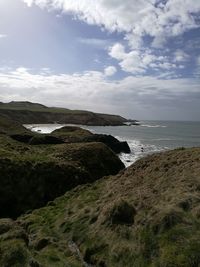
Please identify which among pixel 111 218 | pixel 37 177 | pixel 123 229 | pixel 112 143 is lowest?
pixel 112 143

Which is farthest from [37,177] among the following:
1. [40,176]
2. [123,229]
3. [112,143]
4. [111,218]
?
[112,143]

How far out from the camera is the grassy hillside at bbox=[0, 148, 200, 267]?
55.8ft

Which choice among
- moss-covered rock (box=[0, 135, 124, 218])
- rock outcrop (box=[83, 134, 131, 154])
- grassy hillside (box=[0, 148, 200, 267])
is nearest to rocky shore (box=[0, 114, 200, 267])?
grassy hillside (box=[0, 148, 200, 267])

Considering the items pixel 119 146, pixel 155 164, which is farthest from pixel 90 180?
pixel 119 146

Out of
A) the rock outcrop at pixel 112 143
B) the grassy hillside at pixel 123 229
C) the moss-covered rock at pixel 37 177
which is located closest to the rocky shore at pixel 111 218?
the grassy hillside at pixel 123 229

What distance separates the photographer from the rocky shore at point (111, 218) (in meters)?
17.3

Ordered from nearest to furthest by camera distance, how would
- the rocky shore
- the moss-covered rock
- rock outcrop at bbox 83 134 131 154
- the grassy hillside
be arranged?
the grassy hillside → the rocky shore → the moss-covered rock → rock outcrop at bbox 83 134 131 154

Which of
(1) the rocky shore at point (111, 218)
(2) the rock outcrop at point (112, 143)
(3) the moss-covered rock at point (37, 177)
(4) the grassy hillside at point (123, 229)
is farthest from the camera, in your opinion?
(2) the rock outcrop at point (112, 143)

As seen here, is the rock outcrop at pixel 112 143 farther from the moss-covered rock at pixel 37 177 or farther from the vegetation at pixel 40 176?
the moss-covered rock at pixel 37 177

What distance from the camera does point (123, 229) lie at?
20.1m

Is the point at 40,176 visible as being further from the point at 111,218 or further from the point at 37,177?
the point at 111,218

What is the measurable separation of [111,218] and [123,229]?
1674 millimetres

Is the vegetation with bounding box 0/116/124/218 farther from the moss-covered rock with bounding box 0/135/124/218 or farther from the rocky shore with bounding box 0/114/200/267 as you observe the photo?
the rocky shore with bounding box 0/114/200/267

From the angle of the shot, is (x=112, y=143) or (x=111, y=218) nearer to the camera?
(x=111, y=218)
